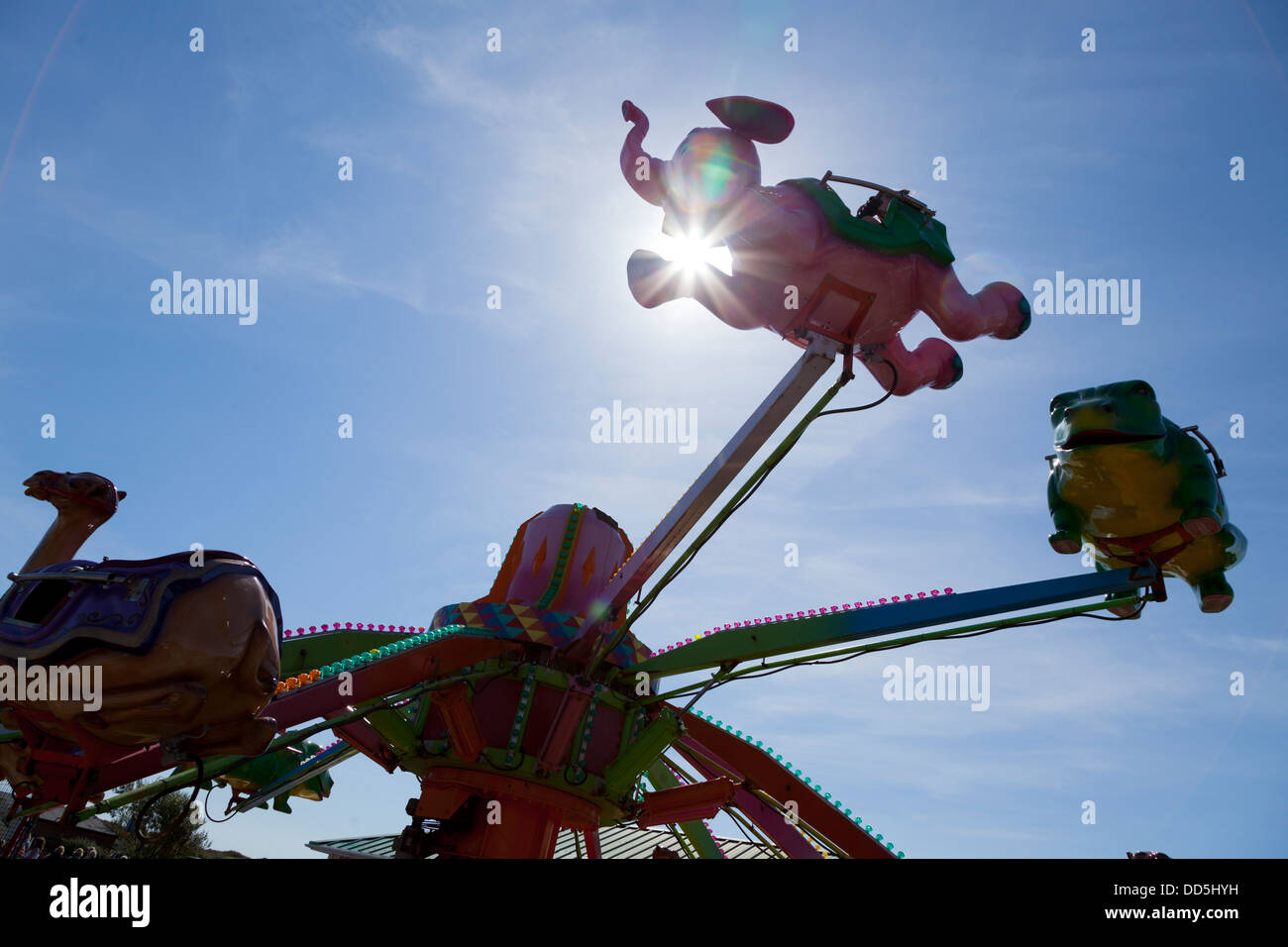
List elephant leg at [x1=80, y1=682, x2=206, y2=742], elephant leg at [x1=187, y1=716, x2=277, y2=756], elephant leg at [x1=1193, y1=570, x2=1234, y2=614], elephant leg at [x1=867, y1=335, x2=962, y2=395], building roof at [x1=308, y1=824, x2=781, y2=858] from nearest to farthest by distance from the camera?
elephant leg at [x1=80, y1=682, x2=206, y2=742] < elephant leg at [x1=187, y1=716, x2=277, y2=756] < elephant leg at [x1=1193, y1=570, x2=1234, y2=614] < elephant leg at [x1=867, y1=335, x2=962, y2=395] < building roof at [x1=308, y1=824, x2=781, y2=858]

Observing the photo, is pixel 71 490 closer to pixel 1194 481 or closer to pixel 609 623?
pixel 609 623

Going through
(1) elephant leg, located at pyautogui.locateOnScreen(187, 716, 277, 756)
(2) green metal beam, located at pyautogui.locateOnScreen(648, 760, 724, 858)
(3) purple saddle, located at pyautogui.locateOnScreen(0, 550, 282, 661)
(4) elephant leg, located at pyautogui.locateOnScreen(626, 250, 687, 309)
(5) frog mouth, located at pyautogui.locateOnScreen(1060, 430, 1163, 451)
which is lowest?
(2) green metal beam, located at pyautogui.locateOnScreen(648, 760, 724, 858)

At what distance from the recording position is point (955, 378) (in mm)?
8492

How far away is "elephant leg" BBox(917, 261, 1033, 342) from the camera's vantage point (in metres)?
7.63

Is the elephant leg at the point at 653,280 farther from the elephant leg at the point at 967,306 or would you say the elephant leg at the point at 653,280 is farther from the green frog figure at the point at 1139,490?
the green frog figure at the point at 1139,490

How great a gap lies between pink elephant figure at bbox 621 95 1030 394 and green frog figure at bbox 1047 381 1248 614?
36.9 inches

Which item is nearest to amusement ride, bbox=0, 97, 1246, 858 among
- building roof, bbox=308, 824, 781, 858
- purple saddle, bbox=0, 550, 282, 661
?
purple saddle, bbox=0, 550, 282, 661

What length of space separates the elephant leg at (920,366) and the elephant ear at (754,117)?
5.81 feet

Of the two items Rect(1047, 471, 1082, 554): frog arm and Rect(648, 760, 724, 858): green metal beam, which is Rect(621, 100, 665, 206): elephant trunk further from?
Rect(648, 760, 724, 858): green metal beam

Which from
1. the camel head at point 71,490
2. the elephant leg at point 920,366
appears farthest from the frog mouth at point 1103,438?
the camel head at point 71,490

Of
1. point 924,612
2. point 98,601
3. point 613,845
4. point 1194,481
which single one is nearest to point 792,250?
point 924,612
